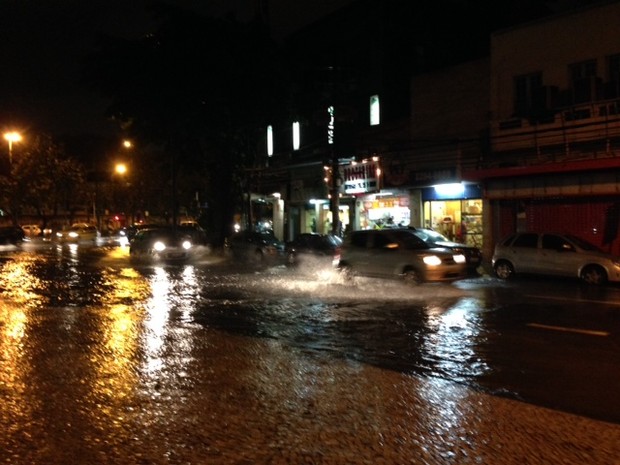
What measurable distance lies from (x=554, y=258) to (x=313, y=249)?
332 inches

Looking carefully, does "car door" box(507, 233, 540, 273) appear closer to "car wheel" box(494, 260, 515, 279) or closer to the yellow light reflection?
"car wheel" box(494, 260, 515, 279)

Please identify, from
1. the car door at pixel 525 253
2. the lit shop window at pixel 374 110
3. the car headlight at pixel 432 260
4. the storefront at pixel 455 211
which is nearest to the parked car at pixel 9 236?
the lit shop window at pixel 374 110

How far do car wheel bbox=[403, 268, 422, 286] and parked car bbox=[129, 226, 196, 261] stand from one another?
53.4 ft

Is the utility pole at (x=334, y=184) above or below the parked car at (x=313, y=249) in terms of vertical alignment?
above

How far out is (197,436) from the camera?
5430 millimetres

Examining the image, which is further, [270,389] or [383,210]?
[383,210]

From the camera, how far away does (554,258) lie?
17.7m

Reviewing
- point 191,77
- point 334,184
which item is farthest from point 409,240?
point 191,77

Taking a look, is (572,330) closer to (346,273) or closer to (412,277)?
(412,277)

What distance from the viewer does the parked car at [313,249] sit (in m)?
22.1

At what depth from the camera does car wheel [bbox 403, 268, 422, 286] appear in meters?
16.1

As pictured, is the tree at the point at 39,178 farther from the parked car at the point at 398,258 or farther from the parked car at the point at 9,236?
the parked car at the point at 398,258

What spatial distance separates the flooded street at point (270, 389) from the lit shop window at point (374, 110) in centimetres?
1706

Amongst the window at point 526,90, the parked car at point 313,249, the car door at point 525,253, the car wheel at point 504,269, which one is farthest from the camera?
the window at point 526,90
